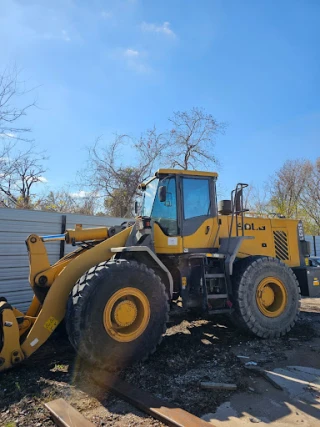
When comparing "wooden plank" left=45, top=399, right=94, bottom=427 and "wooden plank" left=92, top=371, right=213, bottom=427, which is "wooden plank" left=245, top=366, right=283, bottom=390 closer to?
"wooden plank" left=92, top=371, right=213, bottom=427

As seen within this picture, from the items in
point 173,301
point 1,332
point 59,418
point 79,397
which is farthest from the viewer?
point 173,301

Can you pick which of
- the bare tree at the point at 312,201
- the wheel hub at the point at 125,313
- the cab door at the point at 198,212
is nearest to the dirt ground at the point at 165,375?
the wheel hub at the point at 125,313

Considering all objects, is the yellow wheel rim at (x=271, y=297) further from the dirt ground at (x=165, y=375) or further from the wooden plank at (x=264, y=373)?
the wooden plank at (x=264, y=373)

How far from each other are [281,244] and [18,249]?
561 centimetres

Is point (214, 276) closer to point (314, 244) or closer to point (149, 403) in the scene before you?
point (149, 403)

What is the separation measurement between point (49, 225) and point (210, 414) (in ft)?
18.4

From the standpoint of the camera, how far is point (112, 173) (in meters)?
17.2

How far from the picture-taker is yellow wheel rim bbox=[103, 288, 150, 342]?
4430mm

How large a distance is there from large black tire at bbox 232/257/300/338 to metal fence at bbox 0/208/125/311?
4.29m

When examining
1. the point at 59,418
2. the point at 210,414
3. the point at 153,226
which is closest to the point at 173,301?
the point at 153,226

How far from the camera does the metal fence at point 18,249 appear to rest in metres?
6.95

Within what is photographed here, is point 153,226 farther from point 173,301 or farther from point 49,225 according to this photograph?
point 49,225

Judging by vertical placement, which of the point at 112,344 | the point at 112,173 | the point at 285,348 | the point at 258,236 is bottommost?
the point at 285,348

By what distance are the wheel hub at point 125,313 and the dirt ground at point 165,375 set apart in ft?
1.94
